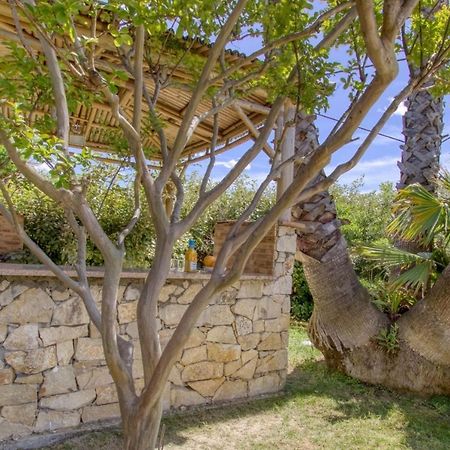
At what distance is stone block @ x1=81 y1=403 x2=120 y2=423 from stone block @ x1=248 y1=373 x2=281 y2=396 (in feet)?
5.35

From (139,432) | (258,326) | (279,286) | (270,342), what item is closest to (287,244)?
(279,286)

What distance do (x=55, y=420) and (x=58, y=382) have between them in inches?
12.9

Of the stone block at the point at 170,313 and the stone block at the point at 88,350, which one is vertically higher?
the stone block at the point at 170,313

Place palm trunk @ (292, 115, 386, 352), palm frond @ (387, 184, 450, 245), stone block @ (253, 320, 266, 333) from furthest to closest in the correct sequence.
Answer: palm trunk @ (292, 115, 386, 352)
palm frond @ (387, 184, 450, 245)
stone block @ (253, 320, 266, 333)

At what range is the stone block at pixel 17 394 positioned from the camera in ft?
12.5

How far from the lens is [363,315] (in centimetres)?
610

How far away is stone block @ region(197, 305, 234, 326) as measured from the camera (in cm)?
497

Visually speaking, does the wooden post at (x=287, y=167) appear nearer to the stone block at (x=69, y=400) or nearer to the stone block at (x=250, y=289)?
the stone block at (x=250, y=289)

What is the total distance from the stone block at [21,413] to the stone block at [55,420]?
0.07m

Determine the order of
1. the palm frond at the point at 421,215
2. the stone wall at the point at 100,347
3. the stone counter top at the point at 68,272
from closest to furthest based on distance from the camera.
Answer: the stone counter top at the point at 68,272
the stone wall at the point at 100,347
the palm frond at the point at 421,215

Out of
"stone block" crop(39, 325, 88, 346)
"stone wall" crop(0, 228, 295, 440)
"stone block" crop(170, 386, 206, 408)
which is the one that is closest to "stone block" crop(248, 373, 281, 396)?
"stone wall" crop(0, 228, 295, 440)

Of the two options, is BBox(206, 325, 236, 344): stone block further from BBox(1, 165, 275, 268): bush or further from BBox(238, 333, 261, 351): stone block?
BBox(1, 165, 275, 268): bush

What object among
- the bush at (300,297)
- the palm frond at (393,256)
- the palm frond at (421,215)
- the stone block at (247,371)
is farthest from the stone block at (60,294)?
the bush at (300,297)

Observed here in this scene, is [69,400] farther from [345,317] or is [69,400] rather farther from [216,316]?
[345,317]
